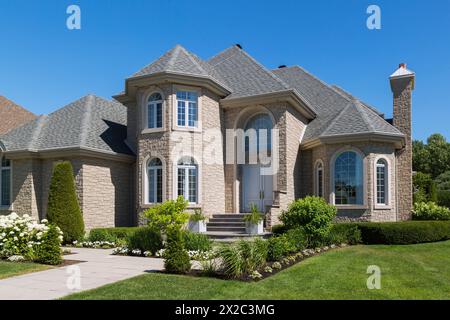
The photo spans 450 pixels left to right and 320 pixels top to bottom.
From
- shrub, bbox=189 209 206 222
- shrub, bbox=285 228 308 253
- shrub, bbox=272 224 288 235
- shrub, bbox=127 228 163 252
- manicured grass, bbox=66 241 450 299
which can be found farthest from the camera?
shrub, bbox=189 209 206 222

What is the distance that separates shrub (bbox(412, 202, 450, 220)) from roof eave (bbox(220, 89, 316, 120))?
22.6ft

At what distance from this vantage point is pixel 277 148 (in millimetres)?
18203

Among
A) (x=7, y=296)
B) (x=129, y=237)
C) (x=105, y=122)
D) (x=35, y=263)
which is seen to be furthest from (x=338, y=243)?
(x=105, y=122)

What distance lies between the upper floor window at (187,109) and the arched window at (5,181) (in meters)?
9.23

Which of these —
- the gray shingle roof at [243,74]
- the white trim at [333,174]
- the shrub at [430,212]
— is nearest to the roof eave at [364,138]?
the white trim at [333,174]

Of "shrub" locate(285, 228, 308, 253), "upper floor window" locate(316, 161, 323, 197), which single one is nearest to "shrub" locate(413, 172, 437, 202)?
"upper floor window" locate(316, 161, 323, 197)

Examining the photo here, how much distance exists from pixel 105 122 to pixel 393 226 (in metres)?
14.5

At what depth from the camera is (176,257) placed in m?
9.38

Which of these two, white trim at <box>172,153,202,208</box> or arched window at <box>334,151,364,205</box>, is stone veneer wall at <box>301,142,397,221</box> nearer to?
arched window at <box>334,151,364,205</box>

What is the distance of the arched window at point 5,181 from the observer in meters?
19.9

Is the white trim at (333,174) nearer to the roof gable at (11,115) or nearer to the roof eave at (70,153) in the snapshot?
the roof eave at (70,153)

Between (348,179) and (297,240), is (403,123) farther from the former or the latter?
(297,240)

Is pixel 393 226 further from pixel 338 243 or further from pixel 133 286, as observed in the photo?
pixel 133 286

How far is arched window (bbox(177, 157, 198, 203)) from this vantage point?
17.7 meters
